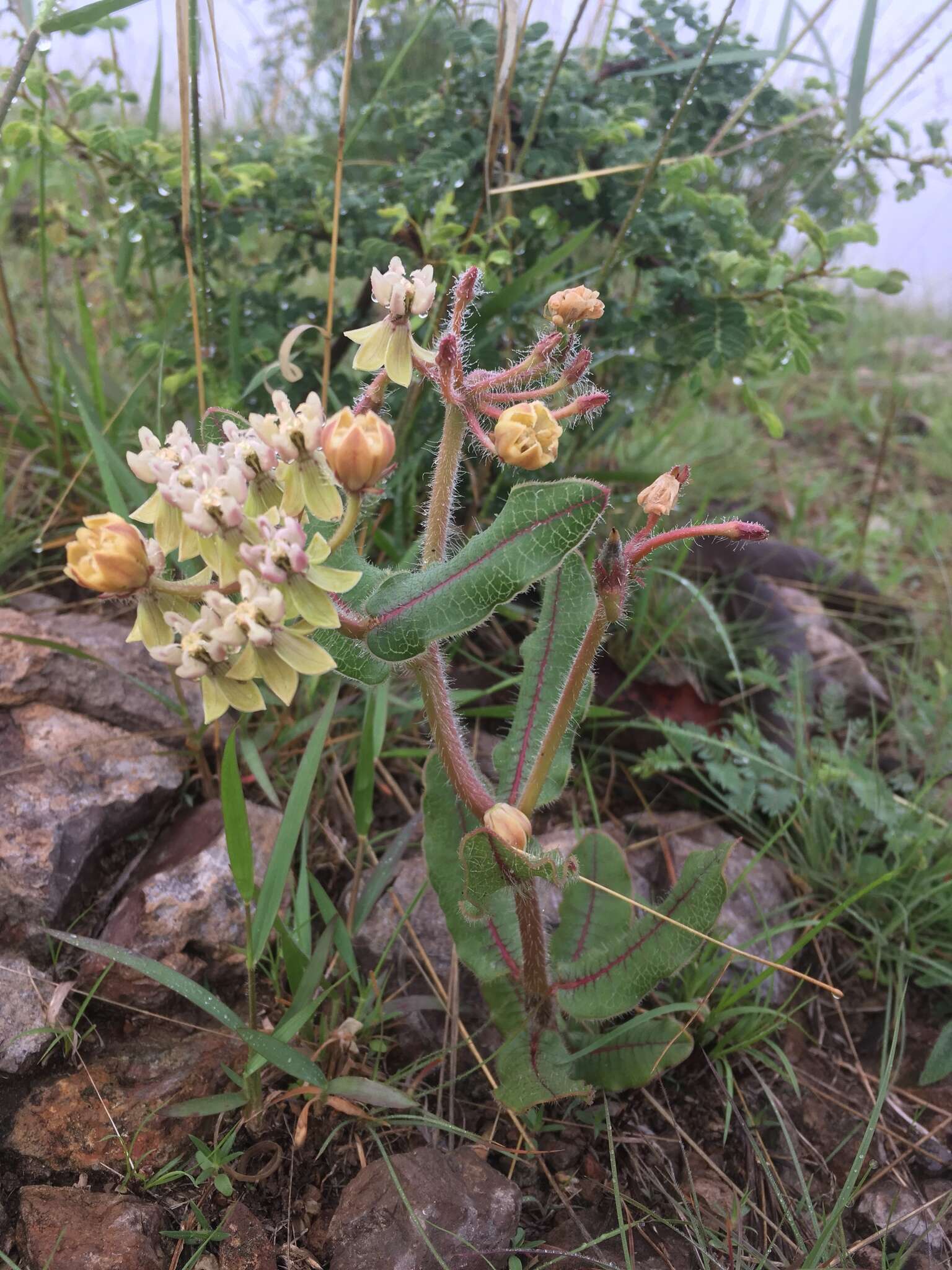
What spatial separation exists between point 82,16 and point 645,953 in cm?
193

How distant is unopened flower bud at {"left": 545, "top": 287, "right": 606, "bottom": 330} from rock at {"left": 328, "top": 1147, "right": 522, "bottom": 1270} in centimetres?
140

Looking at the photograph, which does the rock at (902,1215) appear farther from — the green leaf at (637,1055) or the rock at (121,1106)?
the rock at (121,1106)

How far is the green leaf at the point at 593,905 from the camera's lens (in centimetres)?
184

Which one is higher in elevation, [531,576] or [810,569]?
[531,576]

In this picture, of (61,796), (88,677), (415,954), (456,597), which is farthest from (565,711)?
(88,677)

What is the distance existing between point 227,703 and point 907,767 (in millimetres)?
2089

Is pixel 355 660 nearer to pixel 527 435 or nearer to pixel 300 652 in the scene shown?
pixel 300 652

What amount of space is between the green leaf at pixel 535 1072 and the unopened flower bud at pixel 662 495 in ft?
3.27

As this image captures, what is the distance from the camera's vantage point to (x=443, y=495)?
1379mm

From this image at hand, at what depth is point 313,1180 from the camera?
153cm

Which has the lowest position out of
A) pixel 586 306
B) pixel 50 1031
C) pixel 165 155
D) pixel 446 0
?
pixel 50 1031

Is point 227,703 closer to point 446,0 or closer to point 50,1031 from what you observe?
point 50,1031

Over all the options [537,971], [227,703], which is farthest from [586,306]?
[537,971]

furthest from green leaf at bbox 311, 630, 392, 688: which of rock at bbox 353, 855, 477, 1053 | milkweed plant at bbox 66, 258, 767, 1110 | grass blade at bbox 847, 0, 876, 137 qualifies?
grass blade at bbox 847, 0, 876, 137
